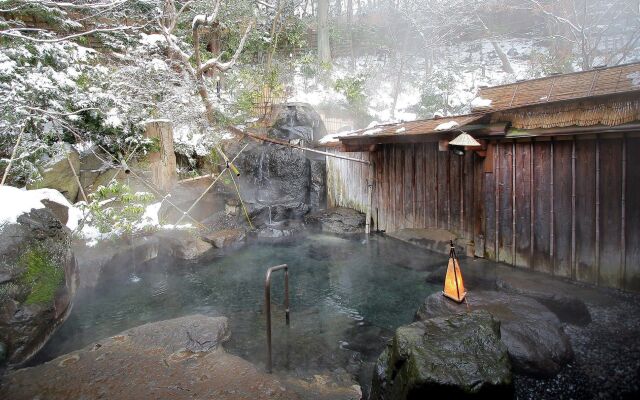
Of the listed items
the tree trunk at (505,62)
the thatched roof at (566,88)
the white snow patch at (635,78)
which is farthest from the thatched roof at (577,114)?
the tree trunk at (505,62)

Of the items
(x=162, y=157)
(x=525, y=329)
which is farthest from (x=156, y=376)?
(x=162, y=157)

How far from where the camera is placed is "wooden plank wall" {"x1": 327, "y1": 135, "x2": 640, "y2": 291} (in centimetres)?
624

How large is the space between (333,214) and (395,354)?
1028 centimetres

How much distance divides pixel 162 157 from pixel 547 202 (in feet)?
40.3

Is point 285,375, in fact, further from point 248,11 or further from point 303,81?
point 303,81

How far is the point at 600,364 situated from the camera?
14.9ft

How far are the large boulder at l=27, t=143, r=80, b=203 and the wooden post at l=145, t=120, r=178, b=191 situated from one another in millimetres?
2394

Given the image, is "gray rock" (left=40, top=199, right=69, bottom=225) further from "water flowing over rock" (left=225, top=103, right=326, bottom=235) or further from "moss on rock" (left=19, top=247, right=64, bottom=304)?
"water flowing over rock" (left=225, top=103, right=326, bottom=235)

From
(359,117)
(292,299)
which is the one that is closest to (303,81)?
(359,117)

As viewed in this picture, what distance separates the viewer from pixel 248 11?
56.0ft

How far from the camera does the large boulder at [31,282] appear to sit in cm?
519

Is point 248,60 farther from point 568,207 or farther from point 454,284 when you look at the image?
point 454,284

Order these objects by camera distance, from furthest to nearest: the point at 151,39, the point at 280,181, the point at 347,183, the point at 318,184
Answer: the point at 280,181 → the point at 318,184 → the point at 347,183 → the point at 151,39

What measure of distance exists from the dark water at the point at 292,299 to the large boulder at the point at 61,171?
3353mm
